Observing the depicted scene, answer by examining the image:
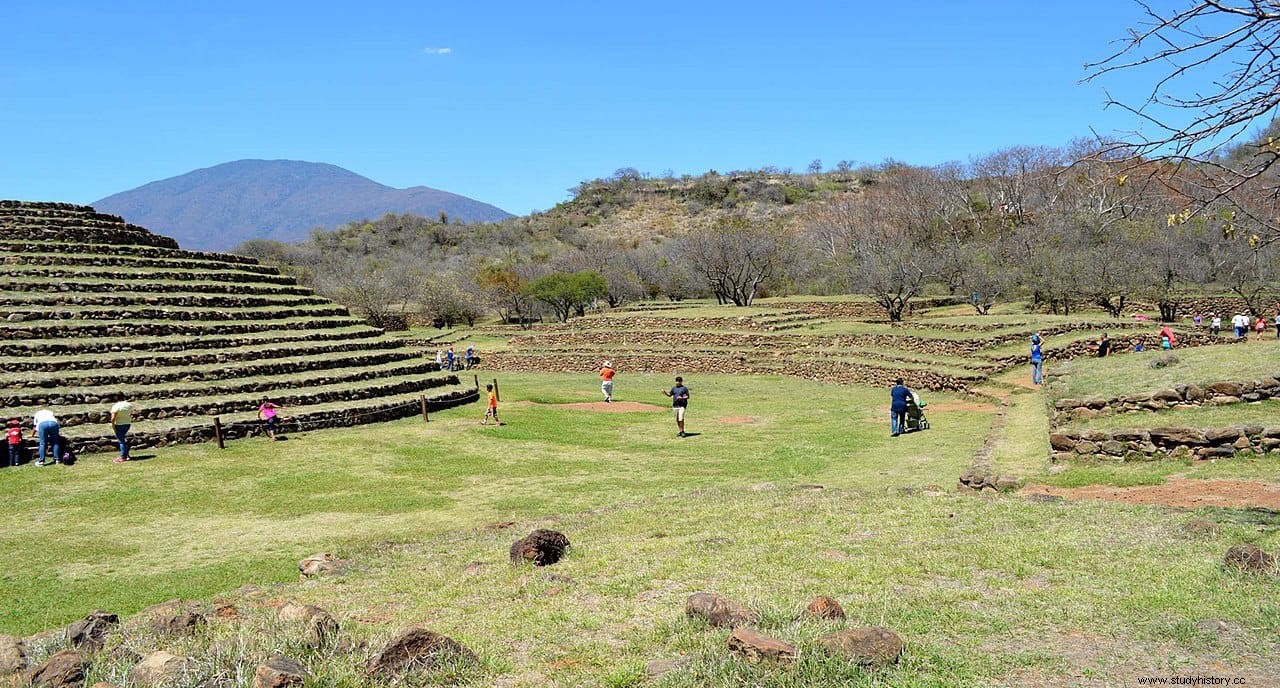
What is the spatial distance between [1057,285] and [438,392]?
102 ft

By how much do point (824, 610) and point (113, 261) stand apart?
27.5 metres

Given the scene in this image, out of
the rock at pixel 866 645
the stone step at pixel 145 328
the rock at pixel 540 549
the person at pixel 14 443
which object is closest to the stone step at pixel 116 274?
the stone step at pixel 145 328

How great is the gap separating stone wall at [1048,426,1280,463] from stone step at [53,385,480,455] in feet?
52.9

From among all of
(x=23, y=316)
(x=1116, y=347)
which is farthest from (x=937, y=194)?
(x=23, y=316)

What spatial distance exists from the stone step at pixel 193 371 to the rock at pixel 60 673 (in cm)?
1732

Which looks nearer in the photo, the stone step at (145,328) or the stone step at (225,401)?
the stone step at (225,401)

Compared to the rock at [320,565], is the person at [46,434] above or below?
above

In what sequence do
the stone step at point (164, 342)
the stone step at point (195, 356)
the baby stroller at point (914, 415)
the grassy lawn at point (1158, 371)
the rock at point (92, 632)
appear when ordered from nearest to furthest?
the rock at point (92, 632), the grassy lawn at point (1158, 371), the baby stroller at point (914, 415), the stone step at point (195, 356), the stone step at point (164, 342)

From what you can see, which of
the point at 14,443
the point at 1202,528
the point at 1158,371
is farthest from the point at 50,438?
the point at 1158,371

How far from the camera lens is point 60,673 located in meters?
4.86

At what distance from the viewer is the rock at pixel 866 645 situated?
4730 millimetres

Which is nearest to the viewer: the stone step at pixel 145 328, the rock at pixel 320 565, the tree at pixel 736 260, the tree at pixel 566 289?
the rock at pixel 320 565

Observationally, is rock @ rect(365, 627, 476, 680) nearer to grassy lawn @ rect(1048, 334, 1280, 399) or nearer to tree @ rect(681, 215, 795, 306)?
grassy lawn @ rect(1048, 334, 1280, 399)

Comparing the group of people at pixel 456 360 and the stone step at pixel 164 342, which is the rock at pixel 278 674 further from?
the group of people at pixel 456 360
